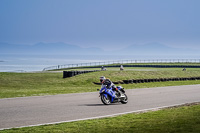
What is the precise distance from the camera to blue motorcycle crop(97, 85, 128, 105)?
1812 centimetres

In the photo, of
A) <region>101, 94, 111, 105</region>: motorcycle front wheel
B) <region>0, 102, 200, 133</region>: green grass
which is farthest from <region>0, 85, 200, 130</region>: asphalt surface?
<region>0, 102, 200, 133</region>: green grass

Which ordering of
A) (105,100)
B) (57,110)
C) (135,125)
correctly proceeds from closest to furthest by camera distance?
(135,125), (57,110), (105,100)

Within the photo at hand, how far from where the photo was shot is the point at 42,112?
15383mm

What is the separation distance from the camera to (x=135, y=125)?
11.9m

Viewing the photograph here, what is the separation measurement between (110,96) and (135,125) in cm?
652

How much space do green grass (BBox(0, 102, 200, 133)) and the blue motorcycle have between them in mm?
3783

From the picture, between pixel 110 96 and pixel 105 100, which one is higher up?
pixel 110 96

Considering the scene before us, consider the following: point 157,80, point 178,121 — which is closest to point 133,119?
point 178,121

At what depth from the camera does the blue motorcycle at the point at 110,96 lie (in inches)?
714

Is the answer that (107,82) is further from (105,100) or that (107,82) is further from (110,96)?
(105,100)

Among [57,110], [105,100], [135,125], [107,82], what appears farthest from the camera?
[105,100]

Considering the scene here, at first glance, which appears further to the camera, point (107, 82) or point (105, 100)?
point (105, 100)

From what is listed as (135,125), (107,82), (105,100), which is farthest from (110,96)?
(135,125)

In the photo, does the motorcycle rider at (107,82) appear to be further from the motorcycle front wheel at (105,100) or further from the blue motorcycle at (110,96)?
the motorcycle front wheel at (105,100)
